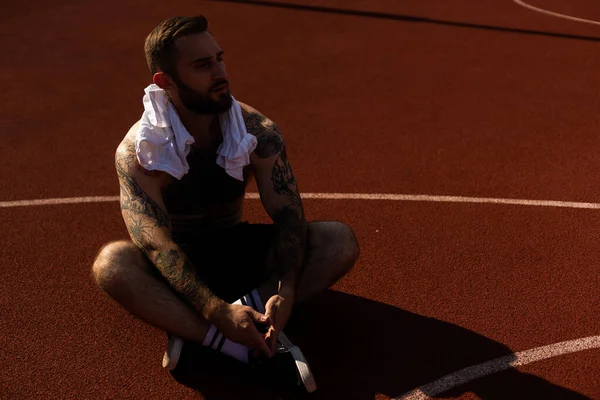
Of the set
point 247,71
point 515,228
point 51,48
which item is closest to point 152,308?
point 515,228

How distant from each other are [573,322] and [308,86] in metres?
4.69

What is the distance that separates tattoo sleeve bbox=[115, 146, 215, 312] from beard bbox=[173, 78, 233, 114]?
14.8 inches

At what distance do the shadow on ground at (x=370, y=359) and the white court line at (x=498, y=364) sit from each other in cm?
3

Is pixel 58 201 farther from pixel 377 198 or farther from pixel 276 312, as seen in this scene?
pixel 276 312

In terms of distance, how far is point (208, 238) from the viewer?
4.42m

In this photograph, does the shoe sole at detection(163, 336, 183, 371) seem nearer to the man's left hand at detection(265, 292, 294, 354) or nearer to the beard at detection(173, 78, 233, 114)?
the man's left hand at detection(265, 292, 294, 354)

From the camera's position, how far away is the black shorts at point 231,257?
432 centimetres

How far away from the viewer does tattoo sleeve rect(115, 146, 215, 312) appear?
3955 millimetres

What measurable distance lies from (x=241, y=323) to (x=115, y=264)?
72 centimetres

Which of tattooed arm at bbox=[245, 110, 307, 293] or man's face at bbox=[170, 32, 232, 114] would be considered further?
tattooed arm at bbox=[245, 110, 307, 293]

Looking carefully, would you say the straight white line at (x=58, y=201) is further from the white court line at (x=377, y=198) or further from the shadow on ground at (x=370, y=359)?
the shadow on ground at (x=370, y=359)

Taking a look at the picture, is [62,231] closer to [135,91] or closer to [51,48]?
[135,91]

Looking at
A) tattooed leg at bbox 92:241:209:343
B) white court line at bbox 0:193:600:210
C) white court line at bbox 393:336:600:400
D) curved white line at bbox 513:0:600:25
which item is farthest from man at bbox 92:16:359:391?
curved white line at bbox 513:0:600:25

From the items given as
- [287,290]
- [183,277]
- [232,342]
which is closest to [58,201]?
[183,277]
